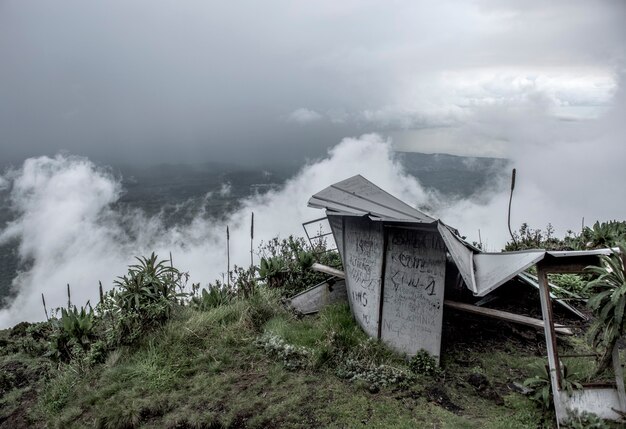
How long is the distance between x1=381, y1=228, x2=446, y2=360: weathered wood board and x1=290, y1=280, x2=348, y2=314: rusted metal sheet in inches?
72.0

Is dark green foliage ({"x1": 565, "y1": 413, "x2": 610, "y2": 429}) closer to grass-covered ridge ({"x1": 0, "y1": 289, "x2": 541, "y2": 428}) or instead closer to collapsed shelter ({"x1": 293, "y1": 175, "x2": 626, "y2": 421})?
collapsed shelter ({"x1": 293, "y1": 175, "x2": 626, "y2": 421})

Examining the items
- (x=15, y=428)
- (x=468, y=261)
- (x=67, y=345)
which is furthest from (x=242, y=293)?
(x=468, y=261)

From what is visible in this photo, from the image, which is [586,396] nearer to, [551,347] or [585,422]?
[585,422]

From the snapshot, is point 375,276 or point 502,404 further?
point 375,276

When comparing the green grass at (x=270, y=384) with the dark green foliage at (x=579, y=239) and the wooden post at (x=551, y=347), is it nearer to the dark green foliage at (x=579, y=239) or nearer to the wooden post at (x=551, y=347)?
the wooden post at (x=551, y=347)

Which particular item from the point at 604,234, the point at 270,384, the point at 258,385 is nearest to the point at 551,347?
the point at 270,384

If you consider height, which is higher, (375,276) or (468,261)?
(468,261)

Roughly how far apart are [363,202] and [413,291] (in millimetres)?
1652

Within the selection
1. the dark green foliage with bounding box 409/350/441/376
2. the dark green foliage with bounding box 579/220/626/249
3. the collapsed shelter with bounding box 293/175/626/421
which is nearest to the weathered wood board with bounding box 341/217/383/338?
the collapsed shelter with bounding box 293/175/626/421

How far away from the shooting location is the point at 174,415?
5.07m

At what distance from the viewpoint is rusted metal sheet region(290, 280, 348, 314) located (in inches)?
309

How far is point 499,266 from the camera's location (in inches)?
193

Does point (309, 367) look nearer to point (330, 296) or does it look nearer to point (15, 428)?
point (330, 296)

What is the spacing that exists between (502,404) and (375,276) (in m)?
2.31
